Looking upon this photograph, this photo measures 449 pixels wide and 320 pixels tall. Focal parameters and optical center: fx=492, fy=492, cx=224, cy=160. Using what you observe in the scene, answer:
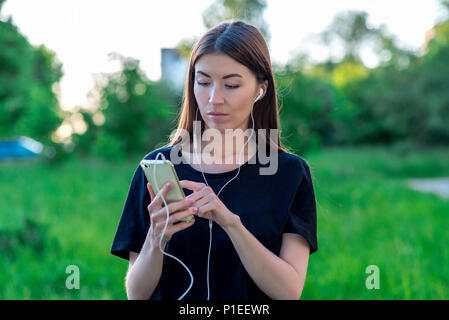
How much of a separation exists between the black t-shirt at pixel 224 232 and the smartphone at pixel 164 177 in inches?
10.2

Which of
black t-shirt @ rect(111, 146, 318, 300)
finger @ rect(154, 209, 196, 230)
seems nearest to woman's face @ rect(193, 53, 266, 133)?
black t-shirt @ rect(111, 146, 318, 300)

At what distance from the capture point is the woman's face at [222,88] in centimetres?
171

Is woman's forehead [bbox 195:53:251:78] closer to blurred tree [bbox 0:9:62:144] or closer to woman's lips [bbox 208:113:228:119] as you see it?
woman's lips [bbox 208:113:228:119]

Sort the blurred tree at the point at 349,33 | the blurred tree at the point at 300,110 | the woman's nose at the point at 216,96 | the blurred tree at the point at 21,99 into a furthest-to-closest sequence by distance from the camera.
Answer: the blurred tree at the point at 349,33 < the blurred tree at the point at 21,99 < the blurred tree at the point at 300,110 < the woman's nose at the point at 216,96

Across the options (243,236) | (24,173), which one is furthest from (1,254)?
(24,173)

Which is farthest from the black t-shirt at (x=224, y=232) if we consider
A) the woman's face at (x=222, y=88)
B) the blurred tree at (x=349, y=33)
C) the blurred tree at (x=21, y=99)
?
the blurred tree at (x=349, y=33)

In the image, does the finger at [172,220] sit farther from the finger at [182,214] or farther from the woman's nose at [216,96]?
the woman's nose at [216,96]

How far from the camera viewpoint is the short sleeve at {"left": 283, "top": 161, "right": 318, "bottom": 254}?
1735mm

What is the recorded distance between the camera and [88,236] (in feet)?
21.9

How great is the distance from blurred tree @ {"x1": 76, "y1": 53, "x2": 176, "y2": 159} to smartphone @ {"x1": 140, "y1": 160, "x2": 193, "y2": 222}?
1001 cm

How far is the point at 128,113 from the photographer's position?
12695mm

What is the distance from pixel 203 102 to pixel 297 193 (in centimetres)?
48

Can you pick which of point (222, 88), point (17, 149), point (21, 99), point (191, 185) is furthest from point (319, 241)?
point (17, 149)
